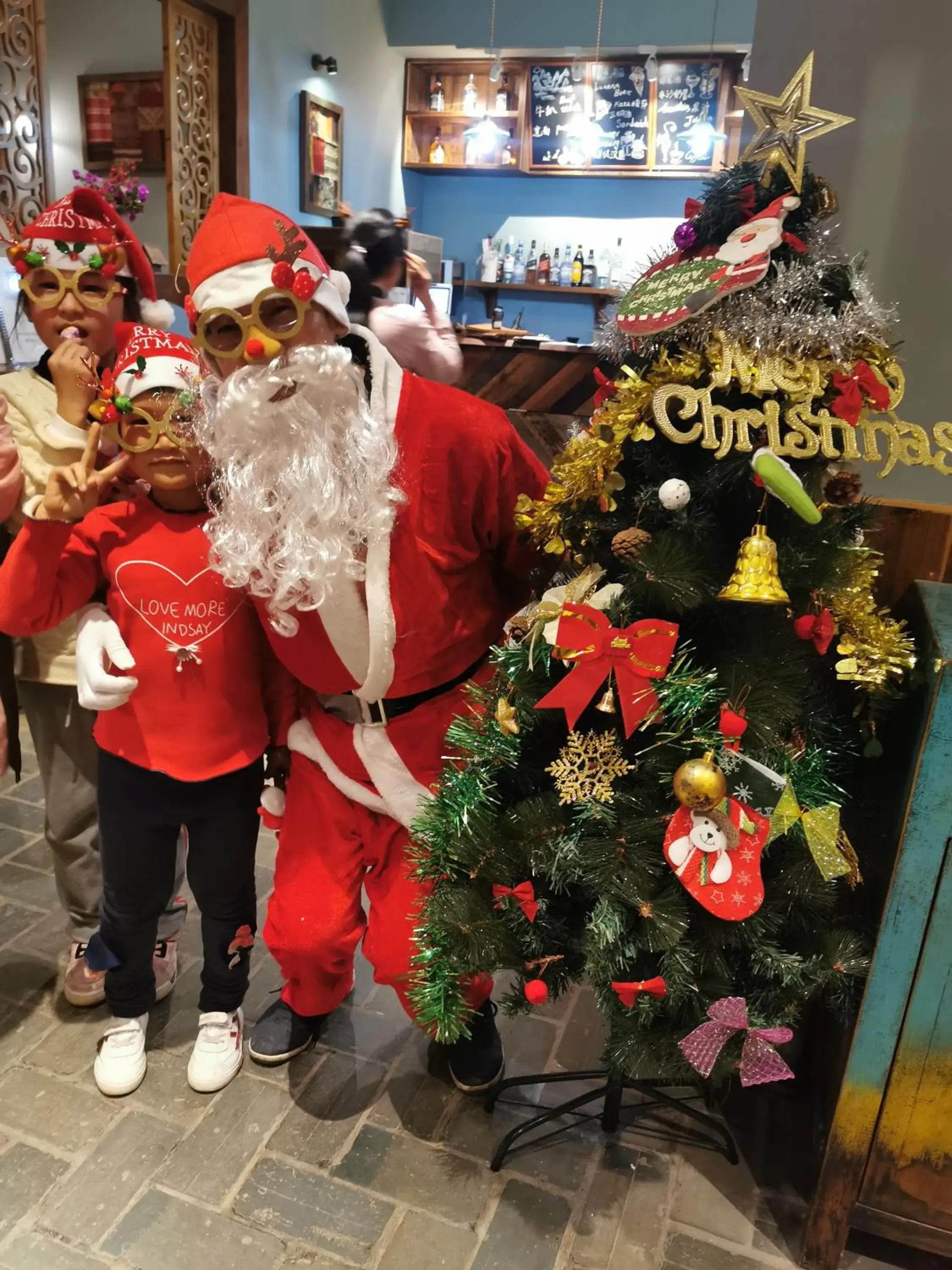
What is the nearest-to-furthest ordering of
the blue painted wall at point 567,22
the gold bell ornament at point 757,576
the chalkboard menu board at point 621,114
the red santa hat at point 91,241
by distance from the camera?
1. the gold bell ornament at point 757,576
2. the red santa hat at point 91,241
3. the blue painted wall at point 567,22
4. the chalkboard menu board at point 621,114

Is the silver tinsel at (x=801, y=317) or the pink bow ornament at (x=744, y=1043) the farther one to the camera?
→ the pink bow ornament at (x=744, y=1043)

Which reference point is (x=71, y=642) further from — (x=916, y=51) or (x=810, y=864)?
(x=916, y=51)

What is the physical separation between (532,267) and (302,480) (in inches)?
235

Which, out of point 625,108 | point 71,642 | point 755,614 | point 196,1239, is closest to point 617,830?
point 755,614

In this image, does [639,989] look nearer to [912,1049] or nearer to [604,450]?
[912,1049]

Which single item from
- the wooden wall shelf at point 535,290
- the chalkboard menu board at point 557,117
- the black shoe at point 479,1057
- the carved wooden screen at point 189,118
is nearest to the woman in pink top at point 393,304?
the black shoe at point 479,1057

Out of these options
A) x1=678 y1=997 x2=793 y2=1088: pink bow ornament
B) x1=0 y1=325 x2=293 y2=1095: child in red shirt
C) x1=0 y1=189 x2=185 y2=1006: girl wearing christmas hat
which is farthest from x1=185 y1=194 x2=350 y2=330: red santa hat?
x1=678 y1=997 x2=793 y2=1088: pink bow ornament

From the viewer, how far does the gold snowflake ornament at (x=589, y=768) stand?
129 centimetres

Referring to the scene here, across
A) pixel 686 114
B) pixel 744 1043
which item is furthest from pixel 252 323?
pixel 686 114

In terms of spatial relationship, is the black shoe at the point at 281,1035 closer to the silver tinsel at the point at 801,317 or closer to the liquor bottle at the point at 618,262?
the silver tinsel at the point at 801,317

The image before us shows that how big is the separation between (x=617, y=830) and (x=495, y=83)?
6329 mm

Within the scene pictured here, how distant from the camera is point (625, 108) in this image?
6043mm

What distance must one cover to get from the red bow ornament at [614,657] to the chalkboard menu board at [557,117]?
5.81 metres

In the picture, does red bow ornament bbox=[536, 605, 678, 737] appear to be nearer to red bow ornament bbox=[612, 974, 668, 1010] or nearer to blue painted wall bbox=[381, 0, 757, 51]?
red bow ornament bbox=[612, 974, 668, 1010]
